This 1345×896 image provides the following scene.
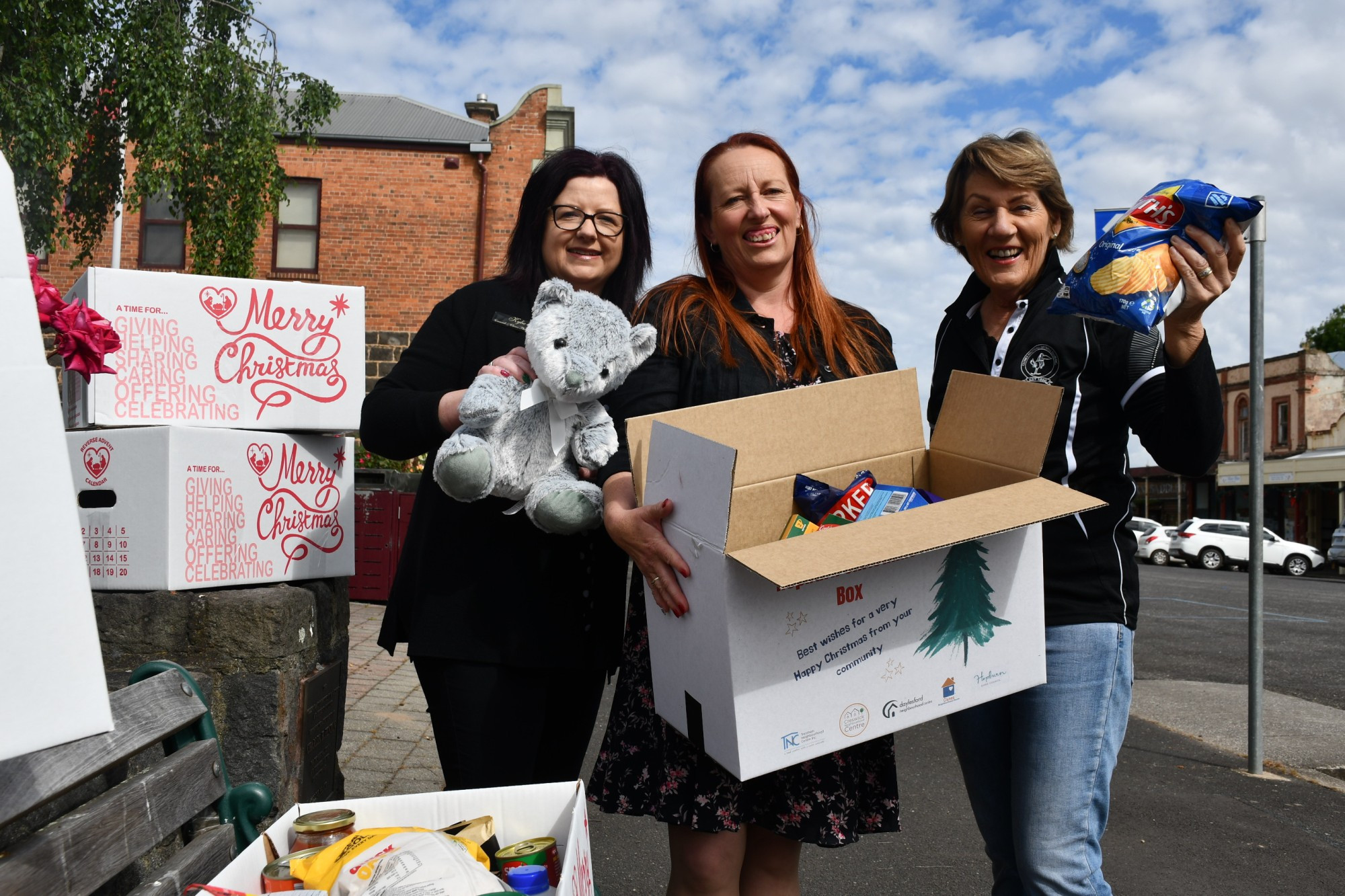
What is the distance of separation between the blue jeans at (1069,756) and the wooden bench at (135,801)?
143cm

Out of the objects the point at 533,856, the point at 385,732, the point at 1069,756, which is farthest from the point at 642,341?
the point at 385,732

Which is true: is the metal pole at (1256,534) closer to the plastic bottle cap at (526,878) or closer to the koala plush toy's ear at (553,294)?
the koala plush toy's ear at (553,294)

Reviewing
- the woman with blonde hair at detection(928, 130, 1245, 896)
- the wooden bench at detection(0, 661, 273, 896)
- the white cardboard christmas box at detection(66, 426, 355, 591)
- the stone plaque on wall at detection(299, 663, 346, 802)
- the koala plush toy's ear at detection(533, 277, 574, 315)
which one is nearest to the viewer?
the wooden bench at detection(0, 661, 273, 896)

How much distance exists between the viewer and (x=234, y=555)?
281 centimetres

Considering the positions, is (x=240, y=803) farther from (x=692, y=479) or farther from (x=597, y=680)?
(x=692, y=479)

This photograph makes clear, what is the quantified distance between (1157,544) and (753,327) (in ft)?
93.0

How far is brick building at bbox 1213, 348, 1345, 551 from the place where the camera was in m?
32.0

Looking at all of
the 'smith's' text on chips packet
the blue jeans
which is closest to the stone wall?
the blue jeans

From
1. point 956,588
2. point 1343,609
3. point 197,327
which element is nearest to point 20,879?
point 956,588

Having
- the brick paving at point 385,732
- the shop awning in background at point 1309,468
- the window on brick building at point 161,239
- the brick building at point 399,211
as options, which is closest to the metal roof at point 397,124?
the brick building at point 399,211

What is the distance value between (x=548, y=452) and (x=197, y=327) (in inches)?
51.2

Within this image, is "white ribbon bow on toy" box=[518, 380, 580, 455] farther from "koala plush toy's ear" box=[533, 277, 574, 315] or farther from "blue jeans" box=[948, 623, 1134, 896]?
"blue jeans" box=[948, 623, 1134, 896]

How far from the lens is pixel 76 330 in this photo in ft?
7.88

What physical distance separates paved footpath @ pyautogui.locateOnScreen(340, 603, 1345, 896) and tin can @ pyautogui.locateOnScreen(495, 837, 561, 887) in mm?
2109
